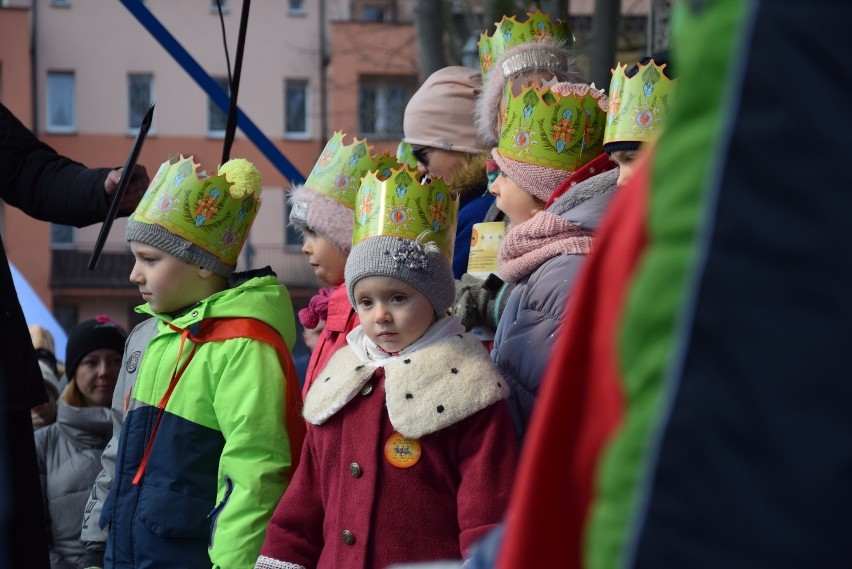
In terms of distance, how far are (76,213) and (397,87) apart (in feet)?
85.7

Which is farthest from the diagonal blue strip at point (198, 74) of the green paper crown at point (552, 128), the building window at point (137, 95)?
the building window at point (137, 95)

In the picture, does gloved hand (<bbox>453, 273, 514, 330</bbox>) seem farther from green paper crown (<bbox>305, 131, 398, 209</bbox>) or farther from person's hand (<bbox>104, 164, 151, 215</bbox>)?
person's hand (<bbox>104, 164, 151, 215</bbox>)

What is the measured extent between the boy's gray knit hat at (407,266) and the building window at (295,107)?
28471 mm

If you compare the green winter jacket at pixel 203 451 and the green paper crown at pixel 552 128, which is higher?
the green paper crown at pixel 552 128

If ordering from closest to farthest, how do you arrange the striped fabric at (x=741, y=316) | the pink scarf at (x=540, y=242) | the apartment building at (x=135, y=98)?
1. the striped fabric at (x=741, y=316)
2. the pink scarf at (x=540, y=242)
3. the apartment building at (x=135, y=98)

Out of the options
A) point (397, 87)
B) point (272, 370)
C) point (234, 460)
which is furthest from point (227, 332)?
point (397, 87)

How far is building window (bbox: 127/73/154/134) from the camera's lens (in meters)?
31.6

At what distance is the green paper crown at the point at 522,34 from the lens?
4.75 m

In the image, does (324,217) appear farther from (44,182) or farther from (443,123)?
(44,182)

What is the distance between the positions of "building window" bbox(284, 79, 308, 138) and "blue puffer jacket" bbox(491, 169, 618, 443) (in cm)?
2842

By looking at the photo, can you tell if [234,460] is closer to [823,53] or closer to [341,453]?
[341,453]

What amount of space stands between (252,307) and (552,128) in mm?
1030

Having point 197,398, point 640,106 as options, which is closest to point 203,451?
point 197,398

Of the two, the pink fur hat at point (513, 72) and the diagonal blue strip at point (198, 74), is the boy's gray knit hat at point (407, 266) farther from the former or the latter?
the diagonal blue strip at point (198, 74)
